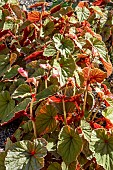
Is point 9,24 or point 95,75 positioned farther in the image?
point 9,24

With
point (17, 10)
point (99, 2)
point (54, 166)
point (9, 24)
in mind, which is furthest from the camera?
point (99, 2)

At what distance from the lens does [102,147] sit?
6.12 ft

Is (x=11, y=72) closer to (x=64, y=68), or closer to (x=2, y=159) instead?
(x=64, y=68)

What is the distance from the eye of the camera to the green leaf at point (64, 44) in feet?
7.47

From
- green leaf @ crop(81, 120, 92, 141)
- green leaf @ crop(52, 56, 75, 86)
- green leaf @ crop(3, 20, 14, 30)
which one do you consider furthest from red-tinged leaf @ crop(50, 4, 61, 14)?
green leaf @ crop(81, 120, 92, 141)

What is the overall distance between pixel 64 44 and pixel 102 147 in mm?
745

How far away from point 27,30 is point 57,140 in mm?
1041

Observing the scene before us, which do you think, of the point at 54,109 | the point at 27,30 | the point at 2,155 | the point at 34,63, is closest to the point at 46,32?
the point at 27,30

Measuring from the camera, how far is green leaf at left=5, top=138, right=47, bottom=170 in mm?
1806

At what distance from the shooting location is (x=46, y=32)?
2.74 metres

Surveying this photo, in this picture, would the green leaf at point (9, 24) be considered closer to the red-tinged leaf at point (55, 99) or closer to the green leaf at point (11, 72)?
the green leaf at point (11, 72)

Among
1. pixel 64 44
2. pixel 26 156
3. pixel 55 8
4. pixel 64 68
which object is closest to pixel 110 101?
pixel 64 68

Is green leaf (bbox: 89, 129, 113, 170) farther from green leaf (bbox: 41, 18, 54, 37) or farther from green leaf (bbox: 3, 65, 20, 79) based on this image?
green leaf (bbox: 41, 18, 54, 37)

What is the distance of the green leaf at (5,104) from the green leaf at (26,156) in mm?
454
